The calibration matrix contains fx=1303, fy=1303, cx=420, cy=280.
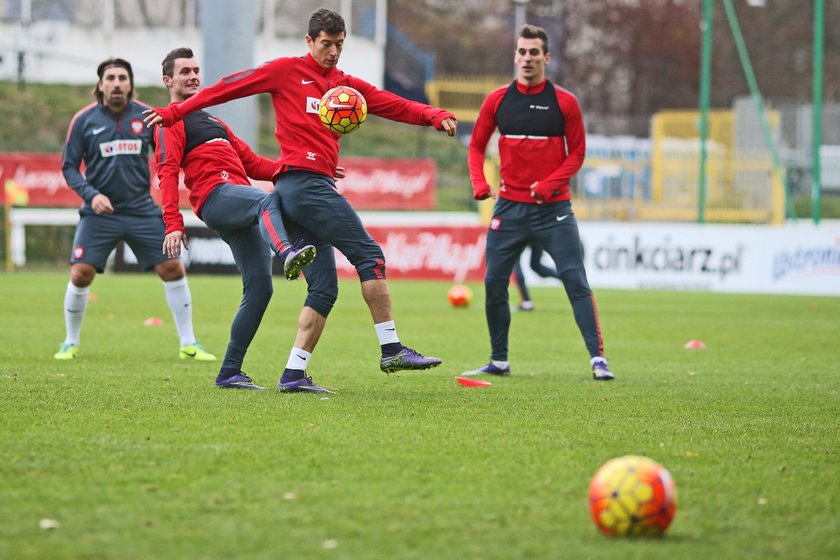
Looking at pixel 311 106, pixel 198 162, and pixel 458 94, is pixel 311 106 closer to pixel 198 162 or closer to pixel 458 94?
pixel 198 162

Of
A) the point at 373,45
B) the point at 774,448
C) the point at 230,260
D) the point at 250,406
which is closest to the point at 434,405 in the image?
the point at 250,406

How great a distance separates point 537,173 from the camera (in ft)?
29.9

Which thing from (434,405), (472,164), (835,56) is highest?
(835,56)

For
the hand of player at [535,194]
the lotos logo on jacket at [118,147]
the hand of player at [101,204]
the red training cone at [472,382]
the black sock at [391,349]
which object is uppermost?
the lotos logo on jacket at [118,147]

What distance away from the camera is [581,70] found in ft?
157

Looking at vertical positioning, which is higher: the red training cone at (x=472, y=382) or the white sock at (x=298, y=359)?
the white sock at (x=298, y=359)

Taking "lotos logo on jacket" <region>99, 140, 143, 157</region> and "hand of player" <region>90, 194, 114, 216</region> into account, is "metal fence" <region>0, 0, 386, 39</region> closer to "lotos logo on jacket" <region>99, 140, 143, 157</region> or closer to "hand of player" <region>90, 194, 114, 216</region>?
"lotos logo on jacket" <region>99, 140, 143, 157</region>

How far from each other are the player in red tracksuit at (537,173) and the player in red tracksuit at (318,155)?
1.63m

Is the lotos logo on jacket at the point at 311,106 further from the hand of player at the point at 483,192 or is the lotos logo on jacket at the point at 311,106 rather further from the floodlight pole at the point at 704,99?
the floodlight pole at the point at 704,99

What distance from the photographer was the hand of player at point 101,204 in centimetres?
977

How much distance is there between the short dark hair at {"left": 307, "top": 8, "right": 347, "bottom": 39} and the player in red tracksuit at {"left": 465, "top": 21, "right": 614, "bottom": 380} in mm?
1807

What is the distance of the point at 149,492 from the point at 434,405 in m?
2.74

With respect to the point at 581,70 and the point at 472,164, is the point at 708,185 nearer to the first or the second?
the point at 472,164

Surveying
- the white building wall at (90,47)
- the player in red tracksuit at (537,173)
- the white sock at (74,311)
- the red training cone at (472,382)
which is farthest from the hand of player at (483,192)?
the white building wall at (90,47)
